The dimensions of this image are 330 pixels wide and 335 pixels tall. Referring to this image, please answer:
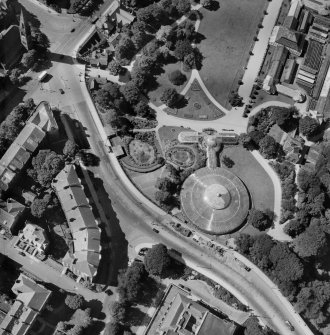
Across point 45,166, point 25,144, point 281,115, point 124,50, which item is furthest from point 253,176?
point 25,144

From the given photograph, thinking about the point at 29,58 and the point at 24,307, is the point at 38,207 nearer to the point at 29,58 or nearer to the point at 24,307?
the point at 24,307

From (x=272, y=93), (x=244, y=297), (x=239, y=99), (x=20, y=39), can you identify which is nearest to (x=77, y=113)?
(x=20, y=39)

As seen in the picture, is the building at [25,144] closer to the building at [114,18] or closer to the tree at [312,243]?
the building at [114,18]

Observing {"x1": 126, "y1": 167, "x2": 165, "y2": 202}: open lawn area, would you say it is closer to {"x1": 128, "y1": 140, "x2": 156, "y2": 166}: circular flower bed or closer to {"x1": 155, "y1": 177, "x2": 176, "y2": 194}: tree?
{"x1": 155, "y1": 177, "x2": 176, "y2": 194}: tree

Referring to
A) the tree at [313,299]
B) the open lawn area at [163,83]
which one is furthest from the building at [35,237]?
the tree at [313,299]

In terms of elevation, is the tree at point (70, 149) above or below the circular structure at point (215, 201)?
below

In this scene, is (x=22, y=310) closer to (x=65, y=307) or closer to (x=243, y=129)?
(x=65, y=307)
